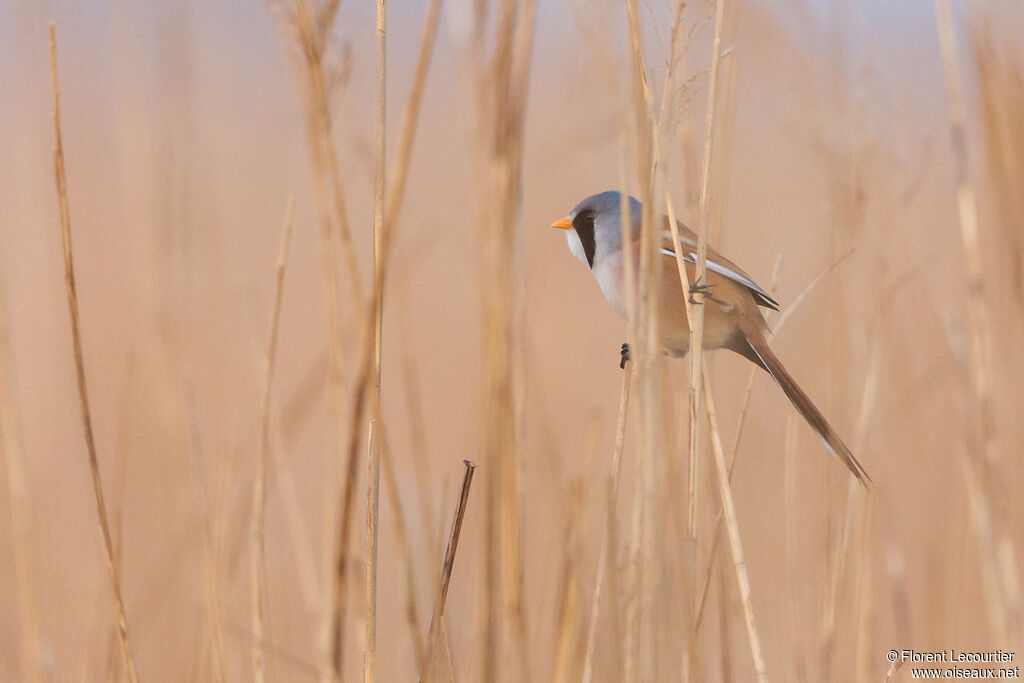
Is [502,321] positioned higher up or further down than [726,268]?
further down

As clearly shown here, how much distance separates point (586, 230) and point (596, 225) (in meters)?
0.09

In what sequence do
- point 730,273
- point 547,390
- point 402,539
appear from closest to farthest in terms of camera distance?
point 402,539 < point 730,273 < point 547,390

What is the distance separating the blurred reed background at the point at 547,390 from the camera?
84 centimetres

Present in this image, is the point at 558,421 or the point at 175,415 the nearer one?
the point at 175,415

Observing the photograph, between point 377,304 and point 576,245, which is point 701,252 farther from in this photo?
point 576,245

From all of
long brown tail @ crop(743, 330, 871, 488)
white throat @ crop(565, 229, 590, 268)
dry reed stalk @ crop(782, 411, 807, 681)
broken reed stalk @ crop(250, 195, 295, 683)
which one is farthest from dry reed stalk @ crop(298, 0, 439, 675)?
white throat @ crop(565, 229, 590, 268)

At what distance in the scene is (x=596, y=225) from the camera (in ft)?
5.29

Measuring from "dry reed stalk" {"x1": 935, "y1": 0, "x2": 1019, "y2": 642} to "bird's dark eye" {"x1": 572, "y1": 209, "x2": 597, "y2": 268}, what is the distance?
2.79 feet

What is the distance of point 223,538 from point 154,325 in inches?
23.8

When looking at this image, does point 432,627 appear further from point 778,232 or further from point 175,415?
point 778,232

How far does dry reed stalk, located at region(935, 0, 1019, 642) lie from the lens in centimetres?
74

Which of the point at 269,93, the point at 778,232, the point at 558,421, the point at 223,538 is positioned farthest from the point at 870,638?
the point at 269,93

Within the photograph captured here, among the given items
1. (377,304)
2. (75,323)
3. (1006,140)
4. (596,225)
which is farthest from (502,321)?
(596,225)

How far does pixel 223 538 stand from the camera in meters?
1.12
